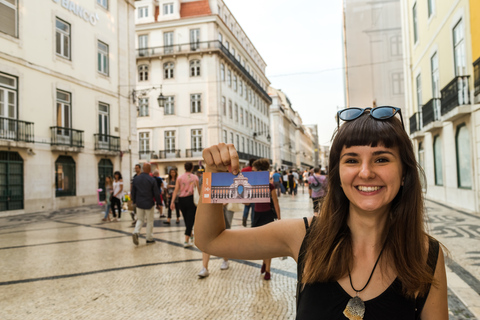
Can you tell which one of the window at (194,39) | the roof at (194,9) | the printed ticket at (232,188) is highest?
the roof at (194,9)

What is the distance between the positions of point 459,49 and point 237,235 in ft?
44.1

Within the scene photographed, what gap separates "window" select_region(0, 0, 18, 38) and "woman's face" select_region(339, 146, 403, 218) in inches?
660

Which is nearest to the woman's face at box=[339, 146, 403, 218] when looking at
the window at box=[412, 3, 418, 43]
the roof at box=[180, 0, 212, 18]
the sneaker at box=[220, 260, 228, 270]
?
the sneaker at box=[220, 260, 228, 270]

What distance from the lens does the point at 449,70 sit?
42.7 feet

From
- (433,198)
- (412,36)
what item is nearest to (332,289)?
(433,198)

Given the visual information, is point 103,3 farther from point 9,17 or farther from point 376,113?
point 376,113

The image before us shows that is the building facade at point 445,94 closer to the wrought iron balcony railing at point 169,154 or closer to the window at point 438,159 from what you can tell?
the window at point 438,159

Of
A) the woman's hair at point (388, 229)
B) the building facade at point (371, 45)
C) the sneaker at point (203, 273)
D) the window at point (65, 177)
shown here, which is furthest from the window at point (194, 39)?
the woman's hair at point (388, 229)

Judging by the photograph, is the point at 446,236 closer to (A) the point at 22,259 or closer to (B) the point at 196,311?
(B) the point at 196,311

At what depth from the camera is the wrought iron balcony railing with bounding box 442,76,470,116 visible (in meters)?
11.1

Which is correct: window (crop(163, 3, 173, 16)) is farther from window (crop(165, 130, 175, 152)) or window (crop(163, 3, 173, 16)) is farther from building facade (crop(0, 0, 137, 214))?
building facade (crop(0, 0, 137, 214))

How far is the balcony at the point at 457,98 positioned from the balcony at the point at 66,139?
1553 centimetres

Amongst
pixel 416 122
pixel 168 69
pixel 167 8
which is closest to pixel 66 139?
pixel 416 122

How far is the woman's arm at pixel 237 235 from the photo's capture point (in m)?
1.50
